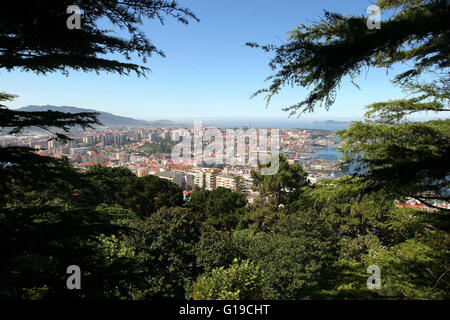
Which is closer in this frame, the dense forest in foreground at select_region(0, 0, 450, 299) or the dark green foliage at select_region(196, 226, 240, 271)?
the dense forest in foreground at select_region(0, 0, 450, 299)

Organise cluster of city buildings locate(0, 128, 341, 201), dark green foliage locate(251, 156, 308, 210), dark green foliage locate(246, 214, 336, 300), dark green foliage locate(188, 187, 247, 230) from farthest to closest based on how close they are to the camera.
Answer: cluster of city buildings locate(0, 128, 341, 201) < dark green foliage locate(188, 187, 247, 230) < dark green foliage locate(251, 156, 308, 210) < dark green foliage locate(246, 214, 336, 300)

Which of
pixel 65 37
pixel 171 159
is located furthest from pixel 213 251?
pixel 171 159

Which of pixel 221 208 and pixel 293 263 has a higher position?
pixel 293 263

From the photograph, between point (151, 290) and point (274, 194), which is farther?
point (274, 194)

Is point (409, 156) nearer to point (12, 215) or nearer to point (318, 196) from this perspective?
point (318, 196)

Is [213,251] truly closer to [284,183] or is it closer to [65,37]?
[65,37]

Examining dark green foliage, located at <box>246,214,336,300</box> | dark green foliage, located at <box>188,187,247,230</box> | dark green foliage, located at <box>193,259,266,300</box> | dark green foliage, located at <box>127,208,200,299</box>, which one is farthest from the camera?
dark green foliage, located at <box>188,187,247,230</box>

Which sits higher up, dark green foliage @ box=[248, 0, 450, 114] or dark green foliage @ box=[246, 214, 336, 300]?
dark green foliage @ box=[248, 0, 450, 114]

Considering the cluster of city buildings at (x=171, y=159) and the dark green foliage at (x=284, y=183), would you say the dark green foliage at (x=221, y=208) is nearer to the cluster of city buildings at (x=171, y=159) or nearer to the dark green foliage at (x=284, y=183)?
the dark green foliage at (x=284, y=183)

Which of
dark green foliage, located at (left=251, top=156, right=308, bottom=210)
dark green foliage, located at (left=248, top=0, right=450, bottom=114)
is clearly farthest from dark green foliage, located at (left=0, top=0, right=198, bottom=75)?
dark green foliage, located at (left=251, top=156, right=308, bottom=210)

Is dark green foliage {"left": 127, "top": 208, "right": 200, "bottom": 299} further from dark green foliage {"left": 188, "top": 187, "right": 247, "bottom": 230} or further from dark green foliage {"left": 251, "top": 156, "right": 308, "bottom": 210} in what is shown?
dark green foliage {"left": 251, "top": 156, "right": 308, "bottom": 210}
